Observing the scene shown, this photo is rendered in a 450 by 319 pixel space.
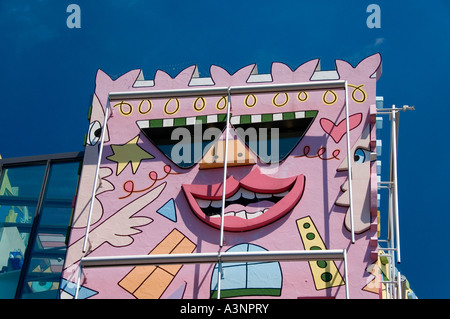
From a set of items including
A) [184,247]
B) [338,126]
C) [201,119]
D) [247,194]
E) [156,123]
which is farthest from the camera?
[156,123]

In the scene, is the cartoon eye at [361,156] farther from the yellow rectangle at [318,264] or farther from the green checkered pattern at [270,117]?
the yellow rectangle at [318,264]

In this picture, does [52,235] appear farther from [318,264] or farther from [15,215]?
[318,264]

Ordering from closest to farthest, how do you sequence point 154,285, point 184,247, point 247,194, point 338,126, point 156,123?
point 154,285 < point 184,247 < point 247,194 < point 338,126 < point 156,123

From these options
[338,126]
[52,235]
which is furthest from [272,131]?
[52,235]

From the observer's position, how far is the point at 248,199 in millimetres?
12891

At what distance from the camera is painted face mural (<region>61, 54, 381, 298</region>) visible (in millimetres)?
12094

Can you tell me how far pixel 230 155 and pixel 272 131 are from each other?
92cm

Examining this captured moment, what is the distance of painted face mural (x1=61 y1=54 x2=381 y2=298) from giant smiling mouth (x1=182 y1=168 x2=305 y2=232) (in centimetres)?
2

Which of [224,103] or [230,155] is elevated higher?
[224,103]

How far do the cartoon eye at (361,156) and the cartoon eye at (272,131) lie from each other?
3.44 feet

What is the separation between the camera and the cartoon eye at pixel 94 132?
14195 millimetres

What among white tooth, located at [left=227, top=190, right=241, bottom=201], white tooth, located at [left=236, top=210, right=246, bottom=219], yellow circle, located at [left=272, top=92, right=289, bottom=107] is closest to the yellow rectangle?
white tooth, located at [left=236, top=210, right=246, bottom=219]
